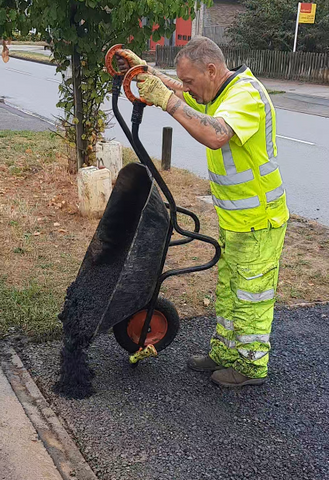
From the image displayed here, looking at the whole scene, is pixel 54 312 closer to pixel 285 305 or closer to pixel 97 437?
pixel 97 437

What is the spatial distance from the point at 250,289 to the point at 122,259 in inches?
35.4

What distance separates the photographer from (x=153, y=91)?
9.71 feet

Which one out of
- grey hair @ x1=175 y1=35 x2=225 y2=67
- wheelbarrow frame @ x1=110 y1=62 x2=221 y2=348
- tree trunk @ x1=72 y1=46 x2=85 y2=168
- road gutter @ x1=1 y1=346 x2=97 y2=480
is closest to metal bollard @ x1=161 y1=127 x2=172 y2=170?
tree trunk @ x1=72 y1=46 x2=85 y2=168

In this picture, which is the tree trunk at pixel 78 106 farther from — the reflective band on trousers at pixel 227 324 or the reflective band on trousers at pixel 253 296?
the reflective band on trousers at pixel 253 296

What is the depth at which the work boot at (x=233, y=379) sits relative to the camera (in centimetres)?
369

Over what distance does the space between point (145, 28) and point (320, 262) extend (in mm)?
3215

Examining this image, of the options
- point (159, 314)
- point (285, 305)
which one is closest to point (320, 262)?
point (285, 305)

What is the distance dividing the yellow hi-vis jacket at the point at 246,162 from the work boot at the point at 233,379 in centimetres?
88

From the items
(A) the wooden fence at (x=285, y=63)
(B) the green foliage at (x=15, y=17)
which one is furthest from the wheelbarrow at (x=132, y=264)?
(A) the wooden fence at (x=285, y=63)

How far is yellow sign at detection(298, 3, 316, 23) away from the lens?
25.6m

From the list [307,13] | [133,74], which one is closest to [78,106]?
[133,74]

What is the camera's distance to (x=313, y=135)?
13344 mm

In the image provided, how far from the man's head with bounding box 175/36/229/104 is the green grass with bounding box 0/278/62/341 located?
1919mm

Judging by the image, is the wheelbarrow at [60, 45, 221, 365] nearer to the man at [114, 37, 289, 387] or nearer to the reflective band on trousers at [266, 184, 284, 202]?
the man at [114, 37, 289, 387]
